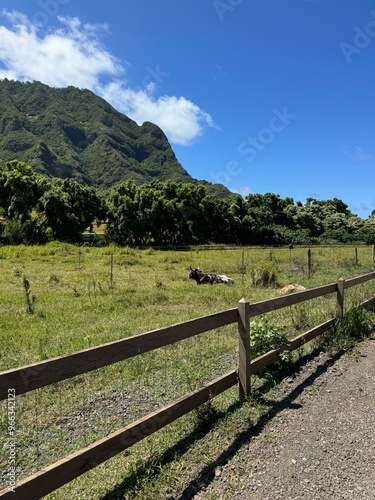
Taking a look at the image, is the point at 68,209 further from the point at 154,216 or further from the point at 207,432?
the point at 207,432

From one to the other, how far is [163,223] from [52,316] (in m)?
43.3

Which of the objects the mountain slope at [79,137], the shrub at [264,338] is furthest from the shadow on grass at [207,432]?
the mountain slope at [79,137]

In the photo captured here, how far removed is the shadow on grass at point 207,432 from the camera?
2.64 metres

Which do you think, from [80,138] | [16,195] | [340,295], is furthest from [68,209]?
[80,138]

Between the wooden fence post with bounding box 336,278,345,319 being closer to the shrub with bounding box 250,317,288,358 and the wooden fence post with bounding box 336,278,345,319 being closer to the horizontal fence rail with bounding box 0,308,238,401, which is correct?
the shrub with bounding box 250,317,288,358

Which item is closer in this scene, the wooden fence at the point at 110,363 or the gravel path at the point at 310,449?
the wooden fence at the point at 110,363

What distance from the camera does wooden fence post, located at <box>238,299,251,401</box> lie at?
3.93 meters

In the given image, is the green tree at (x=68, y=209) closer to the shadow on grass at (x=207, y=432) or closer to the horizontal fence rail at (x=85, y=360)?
the shadow on grass at (x=207, y=432)

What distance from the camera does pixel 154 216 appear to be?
1964 inches

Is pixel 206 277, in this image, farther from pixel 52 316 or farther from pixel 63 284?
pixel 52 316

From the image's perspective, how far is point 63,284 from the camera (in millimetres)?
14695

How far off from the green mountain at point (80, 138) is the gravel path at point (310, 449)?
123 meters

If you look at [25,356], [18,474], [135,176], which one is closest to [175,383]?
[18,474]

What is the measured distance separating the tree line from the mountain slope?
62865 millimetres
